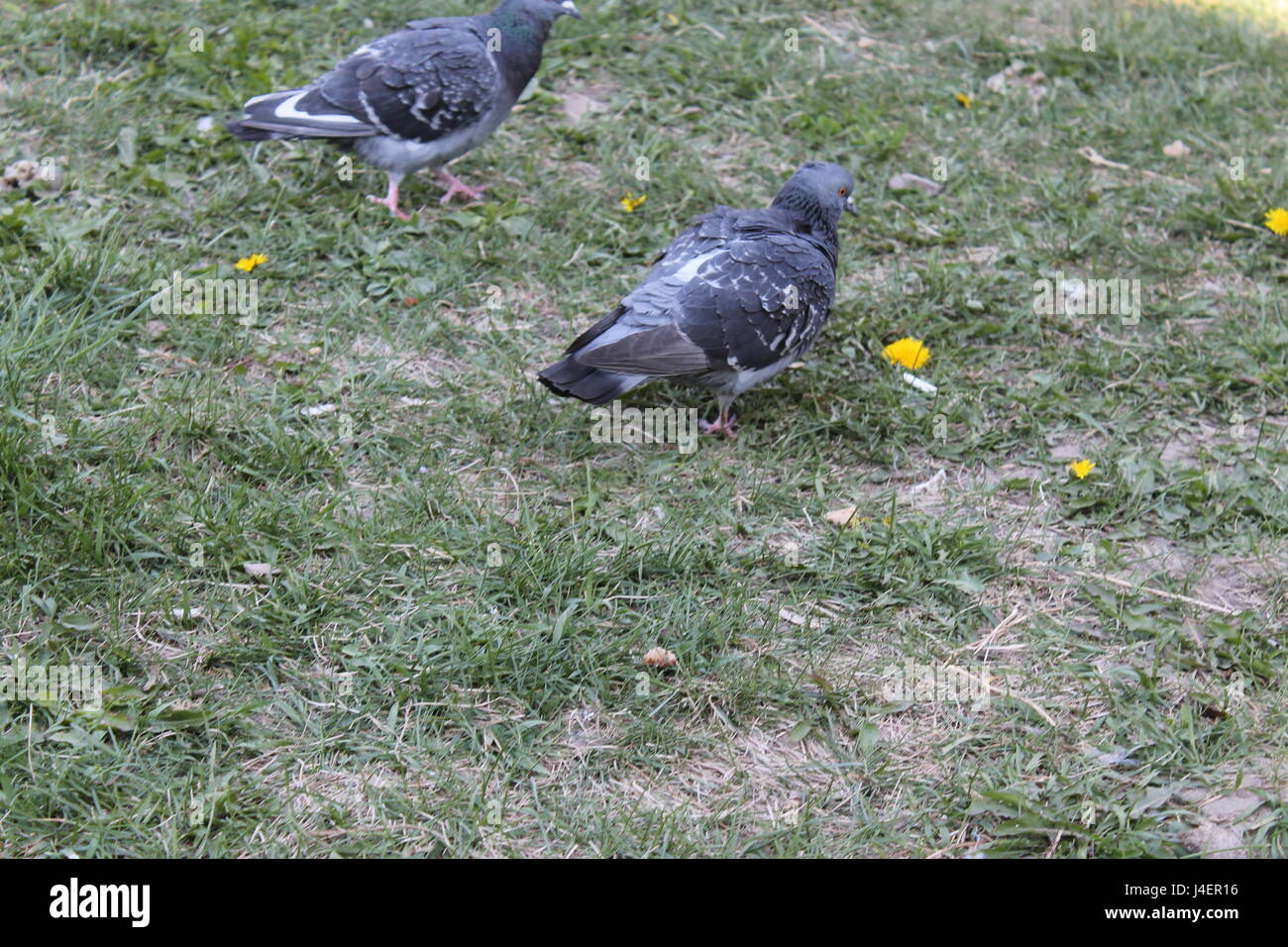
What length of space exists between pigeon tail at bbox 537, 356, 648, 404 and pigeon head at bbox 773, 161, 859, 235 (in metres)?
1.22

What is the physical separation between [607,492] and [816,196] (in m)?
1.65

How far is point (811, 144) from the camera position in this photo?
20.3 feet

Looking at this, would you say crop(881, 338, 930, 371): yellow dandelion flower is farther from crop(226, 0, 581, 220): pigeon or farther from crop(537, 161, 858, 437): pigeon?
crop(226, 0, 581, 220): pigeon

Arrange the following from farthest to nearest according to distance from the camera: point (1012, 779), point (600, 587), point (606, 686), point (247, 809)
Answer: point (600, 587) < point (606, 686) < point (1012, 779) < point (247, 809)

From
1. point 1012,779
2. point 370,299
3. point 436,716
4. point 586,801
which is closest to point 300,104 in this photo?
point 370,299

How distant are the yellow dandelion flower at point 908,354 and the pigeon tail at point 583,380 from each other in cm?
118

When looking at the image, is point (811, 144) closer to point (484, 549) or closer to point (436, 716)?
point (484, 549)

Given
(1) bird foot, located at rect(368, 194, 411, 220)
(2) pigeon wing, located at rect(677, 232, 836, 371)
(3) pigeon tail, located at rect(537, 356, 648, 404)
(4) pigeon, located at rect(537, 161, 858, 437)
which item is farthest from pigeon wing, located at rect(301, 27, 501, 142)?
(3) pigeon tail, located at rect(537, 356, 648, 404)

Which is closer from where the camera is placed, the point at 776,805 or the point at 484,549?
the point at 776,805

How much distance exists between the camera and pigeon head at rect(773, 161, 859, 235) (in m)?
4.80

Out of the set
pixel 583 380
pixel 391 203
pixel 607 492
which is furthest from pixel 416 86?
pixel 607 492

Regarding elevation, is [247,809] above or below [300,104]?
below

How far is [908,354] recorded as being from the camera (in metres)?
4.70

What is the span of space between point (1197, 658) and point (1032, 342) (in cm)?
192
